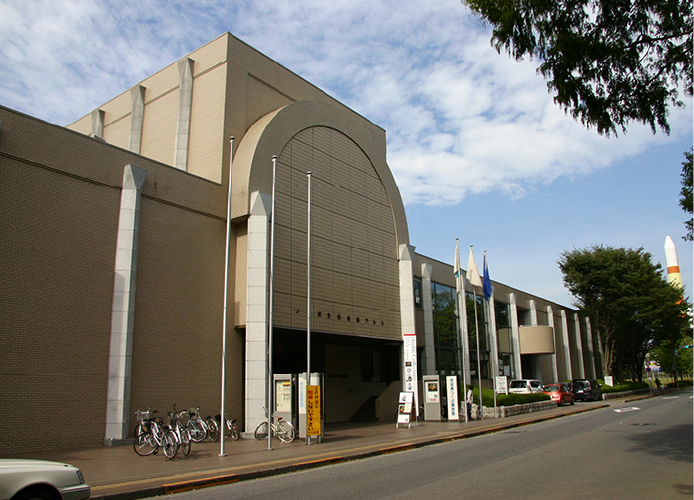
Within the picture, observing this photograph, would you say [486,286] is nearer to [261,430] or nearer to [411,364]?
[411,364]

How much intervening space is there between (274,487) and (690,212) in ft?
42.3

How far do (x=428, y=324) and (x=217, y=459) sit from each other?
21.3 metres

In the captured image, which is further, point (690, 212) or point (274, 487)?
point (690, 212)

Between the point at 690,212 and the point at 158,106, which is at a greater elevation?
the point at 158,106

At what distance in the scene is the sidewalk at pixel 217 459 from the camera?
10648 mm

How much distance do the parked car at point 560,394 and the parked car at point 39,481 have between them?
34870mm

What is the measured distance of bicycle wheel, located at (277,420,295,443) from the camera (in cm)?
1850

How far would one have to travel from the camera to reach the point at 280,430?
1892cm

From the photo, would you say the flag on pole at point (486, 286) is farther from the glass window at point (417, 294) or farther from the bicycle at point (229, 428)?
the bicycle at point (229, 428)

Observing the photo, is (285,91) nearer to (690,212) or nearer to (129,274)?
(129,274)

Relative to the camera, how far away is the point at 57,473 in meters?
7.44

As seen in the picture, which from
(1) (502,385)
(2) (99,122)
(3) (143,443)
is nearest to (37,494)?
(3) (143,443)

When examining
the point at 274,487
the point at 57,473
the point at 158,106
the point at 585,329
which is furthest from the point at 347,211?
the point at 585,329

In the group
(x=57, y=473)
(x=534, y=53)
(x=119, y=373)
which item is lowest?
(x=57, y=473)
